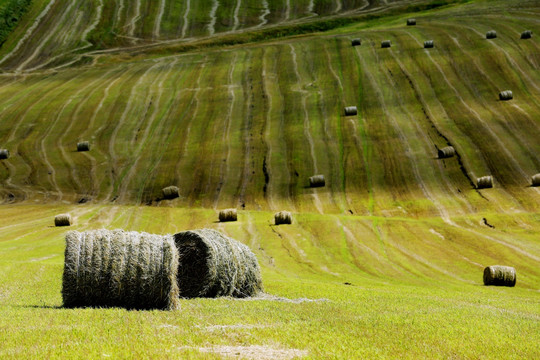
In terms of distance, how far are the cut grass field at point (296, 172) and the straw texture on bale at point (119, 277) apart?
28.2 inches

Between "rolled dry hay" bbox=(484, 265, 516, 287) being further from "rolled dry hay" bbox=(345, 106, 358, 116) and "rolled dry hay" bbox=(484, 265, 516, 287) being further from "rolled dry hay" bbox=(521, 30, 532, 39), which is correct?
"rolled dry hay" bbox=(521, 30, 532, 39)

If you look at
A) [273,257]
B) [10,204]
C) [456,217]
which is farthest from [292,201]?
[10,204]

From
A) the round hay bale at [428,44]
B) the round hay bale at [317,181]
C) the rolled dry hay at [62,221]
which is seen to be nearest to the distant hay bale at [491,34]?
the round hay bale at [428,44]

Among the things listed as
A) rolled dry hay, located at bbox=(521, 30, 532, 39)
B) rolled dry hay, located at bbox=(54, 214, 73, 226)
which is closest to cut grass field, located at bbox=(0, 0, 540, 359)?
rolled dry hay, located at bbox=(54, 214, 73, 226)

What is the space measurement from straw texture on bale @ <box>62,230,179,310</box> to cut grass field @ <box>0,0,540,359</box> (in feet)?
2.35

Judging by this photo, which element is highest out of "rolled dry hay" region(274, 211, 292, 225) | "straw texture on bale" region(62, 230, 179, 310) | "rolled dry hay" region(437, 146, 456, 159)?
"straw texture on bale" region(62, 230, 179, 310)

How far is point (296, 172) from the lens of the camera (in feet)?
162

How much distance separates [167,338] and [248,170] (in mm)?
38746

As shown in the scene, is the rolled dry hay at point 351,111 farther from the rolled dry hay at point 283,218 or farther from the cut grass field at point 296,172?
the rolled dry hay at point 283,218

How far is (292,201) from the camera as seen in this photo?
149 ft

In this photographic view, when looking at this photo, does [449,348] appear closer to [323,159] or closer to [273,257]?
[273,257]

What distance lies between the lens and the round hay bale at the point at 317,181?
46875 mm

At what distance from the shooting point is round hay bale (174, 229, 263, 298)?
17750mm

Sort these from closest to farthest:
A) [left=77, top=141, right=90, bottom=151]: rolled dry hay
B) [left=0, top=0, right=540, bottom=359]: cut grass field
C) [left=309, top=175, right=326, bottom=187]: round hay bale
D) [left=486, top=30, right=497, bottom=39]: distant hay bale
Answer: [left=0, top=0, right=540, bottom=359]: cut grass field < [left=309, top=175, right=326, bottom=187]: round hay bale < [left=77, top=141, right=90, bottom=151]: rolled dry hay < [left=486, top=30, right=497, bottom=39]: distant hay bale
